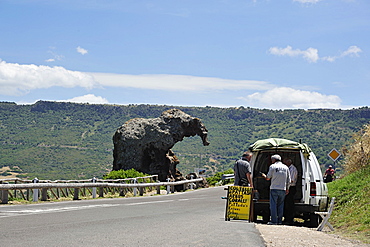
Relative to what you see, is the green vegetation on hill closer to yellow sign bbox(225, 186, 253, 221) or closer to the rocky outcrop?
yellow sign bbox(225, 186, 253, 221)

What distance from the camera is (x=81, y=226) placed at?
39.5 ft

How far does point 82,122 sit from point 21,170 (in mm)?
39330

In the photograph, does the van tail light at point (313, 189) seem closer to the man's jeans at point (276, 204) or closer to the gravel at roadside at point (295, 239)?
the man's jeans at point (276, 204)

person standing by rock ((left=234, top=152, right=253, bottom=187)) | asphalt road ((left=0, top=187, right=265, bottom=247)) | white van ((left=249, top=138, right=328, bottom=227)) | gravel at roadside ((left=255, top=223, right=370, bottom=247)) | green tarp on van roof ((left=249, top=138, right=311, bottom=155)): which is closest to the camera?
asphalt road ((left=0, top=187, right=265, bottom=247))

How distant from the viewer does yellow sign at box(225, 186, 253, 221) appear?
46.6 feet

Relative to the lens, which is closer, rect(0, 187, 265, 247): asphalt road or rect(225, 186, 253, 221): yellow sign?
rect(0, 187, 265, 247): asphalt road

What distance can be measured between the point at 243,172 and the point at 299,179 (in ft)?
8.08

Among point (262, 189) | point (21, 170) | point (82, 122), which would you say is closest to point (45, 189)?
point (262, 189)

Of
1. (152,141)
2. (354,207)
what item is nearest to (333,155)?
(152,141)

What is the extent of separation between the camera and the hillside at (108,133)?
10119 cm

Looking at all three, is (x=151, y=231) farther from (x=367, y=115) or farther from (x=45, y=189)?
(x=367, y=115)

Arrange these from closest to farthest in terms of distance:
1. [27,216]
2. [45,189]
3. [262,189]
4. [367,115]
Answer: [27,216] < [262,189] < [45,189] < [367,115]

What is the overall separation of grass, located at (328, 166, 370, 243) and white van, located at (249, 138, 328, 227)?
77 cm

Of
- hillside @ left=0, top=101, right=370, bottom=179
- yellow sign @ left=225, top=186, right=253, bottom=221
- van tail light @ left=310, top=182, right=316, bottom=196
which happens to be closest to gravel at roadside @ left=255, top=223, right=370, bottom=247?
yellow sign @ left=225, top=186, right=253, bottom=221
